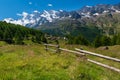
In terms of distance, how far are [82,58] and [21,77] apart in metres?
11.3

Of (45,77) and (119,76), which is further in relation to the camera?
(119,76)

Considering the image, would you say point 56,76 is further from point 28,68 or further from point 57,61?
point 57,61

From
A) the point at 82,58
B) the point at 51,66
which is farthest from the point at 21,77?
the point at 82,58

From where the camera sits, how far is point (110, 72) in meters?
20.4

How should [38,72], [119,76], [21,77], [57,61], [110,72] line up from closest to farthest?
[21,77]
[38,72]
[119,76]
[110,72]
[57,61]

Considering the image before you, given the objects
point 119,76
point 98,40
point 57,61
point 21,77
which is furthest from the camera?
point 98,40

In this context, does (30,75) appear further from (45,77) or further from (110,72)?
(110,72)

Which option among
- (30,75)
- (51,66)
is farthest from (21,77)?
(51,66)

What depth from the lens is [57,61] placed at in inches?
875

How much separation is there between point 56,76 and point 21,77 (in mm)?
2286

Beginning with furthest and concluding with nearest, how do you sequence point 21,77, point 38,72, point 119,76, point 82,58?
point 82,58
point 119,76
point 38,72
point 21,77

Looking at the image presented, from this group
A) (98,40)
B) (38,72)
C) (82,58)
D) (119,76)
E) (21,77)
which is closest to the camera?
(21,77)

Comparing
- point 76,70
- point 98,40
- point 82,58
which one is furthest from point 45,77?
point 98,40

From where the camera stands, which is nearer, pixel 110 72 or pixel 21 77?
pixel 21 77
